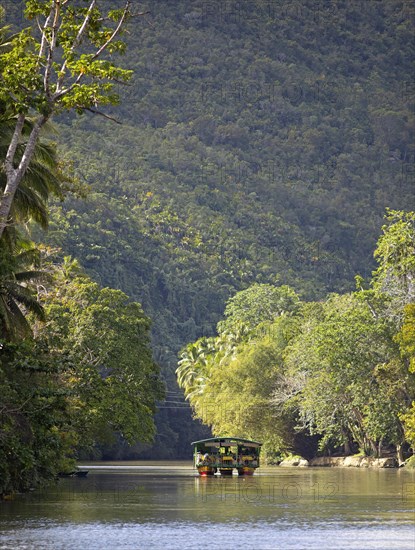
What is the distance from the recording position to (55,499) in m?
49.5

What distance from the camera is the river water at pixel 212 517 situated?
32969 millimetres

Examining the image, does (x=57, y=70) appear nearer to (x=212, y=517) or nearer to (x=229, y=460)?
(x=212, y=517)

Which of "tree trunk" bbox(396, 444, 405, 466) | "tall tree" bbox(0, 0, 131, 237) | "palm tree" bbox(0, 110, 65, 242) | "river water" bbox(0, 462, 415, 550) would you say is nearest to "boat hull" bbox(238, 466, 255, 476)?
"tree trunk" bbox(396, 444, 405, 466)

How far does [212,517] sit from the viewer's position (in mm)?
40438

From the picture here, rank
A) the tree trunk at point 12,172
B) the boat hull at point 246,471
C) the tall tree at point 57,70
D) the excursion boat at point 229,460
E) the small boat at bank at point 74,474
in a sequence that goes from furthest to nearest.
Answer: the excursion boat at point 229,460 → the boat hull at point 246,471 → the small boat at bank at point 74,474 → the tree trunk at point 12,172 → the tall tree at point 57,70

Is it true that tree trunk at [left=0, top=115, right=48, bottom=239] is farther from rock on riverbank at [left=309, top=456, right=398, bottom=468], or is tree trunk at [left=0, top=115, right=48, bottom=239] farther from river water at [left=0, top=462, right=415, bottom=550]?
rock on riverbank at [left=309, top=456, right=398, bottom=468]

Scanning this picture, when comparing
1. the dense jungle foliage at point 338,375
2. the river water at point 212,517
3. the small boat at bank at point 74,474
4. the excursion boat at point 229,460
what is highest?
the dense jungle foliage at point 338,375

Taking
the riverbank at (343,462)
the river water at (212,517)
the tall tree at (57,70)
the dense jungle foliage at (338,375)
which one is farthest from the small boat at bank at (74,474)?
the tall tree at (57,70)

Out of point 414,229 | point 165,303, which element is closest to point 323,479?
point 414,229

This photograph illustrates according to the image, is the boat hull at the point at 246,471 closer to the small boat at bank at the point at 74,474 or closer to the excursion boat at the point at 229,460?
the excursion boat at the point at 229,460

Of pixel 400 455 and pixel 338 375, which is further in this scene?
pixel 400 455

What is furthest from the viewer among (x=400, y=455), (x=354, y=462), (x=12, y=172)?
(x=354, y=462)

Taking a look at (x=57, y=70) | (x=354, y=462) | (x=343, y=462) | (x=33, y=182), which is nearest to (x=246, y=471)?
(x=354, y=462)

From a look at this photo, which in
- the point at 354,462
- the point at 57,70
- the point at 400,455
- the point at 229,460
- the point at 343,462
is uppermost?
the point at 57,70
